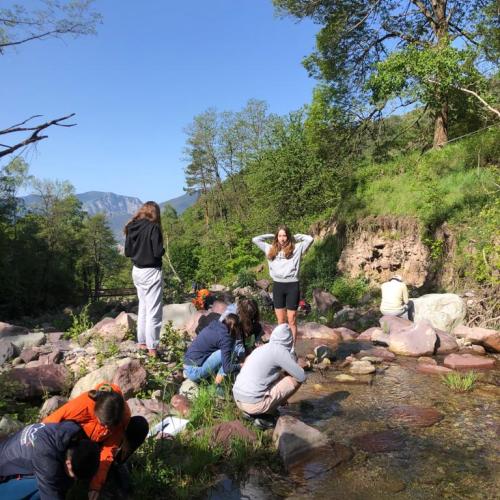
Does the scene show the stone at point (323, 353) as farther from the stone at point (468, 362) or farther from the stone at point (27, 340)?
the stone at point (27, 340)

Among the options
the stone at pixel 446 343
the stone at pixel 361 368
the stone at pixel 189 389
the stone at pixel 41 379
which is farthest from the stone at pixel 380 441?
the stone at pixel 446 343

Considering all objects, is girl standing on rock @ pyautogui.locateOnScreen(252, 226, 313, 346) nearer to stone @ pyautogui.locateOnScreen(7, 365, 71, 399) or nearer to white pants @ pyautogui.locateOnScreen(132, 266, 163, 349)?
white pants @ pyautogui.locateOnScreen(132, 266, 163, 349)

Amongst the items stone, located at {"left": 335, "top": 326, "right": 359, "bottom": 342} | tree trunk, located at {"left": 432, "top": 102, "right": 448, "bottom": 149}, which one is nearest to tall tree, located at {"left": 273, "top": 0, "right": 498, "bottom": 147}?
tree trunk, located at {"left": 432, "top": 102, "right": 448, "bottom": 149}

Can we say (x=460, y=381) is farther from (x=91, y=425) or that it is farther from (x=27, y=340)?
(x=27, y=340)

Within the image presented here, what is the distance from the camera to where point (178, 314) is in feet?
31.1

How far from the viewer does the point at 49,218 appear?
37.0 m

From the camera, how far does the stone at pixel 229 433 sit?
430cm

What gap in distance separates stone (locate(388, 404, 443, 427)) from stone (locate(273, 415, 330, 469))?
3.81 ft

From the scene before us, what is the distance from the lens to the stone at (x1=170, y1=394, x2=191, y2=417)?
4.90m

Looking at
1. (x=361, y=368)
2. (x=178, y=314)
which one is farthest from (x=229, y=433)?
(x=178, y=314)

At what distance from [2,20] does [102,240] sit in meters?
39.9

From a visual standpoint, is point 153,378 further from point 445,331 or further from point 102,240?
point 102,240

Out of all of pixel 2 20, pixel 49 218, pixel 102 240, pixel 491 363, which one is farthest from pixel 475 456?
pixel 102 240

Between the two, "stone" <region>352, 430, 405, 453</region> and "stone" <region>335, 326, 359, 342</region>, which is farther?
"stone" <region>335, 326, 359, 342</region>
